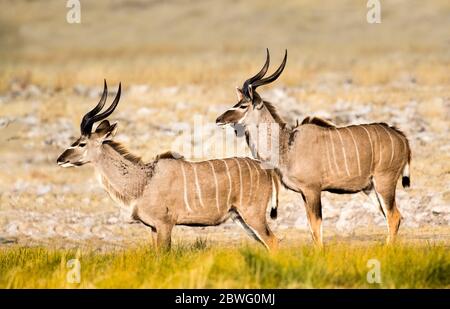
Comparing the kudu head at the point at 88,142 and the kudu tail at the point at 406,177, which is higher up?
the kudu head at the point at 88,142

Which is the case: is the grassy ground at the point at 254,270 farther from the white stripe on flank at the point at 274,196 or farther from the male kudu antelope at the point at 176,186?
the white stripe on flank at the point at 274,196

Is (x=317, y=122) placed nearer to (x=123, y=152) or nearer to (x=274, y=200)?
(x=274, y=200)

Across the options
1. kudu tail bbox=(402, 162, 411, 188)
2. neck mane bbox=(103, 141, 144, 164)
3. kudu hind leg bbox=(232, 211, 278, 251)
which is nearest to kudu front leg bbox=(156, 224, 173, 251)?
kudu hind leg bbox=(232, 211, 278, 251)

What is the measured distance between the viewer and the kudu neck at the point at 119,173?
373 inches

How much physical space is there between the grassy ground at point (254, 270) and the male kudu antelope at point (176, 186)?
28.8 inches

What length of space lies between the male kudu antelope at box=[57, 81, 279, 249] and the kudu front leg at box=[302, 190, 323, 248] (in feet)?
0.95

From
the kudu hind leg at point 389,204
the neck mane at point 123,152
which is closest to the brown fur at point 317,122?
the kudu hind leg at point 389,204

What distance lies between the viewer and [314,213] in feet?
31.6

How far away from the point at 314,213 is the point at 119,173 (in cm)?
157

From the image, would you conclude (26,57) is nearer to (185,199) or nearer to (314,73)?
(314,73)

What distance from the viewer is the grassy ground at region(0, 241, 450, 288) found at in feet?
25.2

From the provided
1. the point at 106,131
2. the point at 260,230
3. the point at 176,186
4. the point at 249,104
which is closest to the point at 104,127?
the point at 106,131

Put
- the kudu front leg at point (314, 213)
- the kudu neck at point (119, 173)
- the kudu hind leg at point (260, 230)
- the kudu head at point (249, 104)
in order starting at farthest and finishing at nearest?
the kudu head at point (249, 104), the kudu front leg at point (314, 213), the kudu neck at point (119, 173), the kudu hind leg at point (260, 230)
